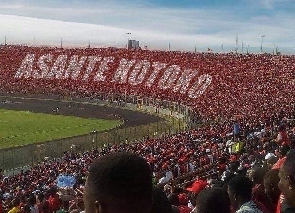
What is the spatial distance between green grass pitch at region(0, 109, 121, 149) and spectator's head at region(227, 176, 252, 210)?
103 feet

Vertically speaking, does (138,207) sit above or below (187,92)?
above

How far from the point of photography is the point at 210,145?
71.9 feet

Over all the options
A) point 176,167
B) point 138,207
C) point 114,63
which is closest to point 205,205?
point 138,207

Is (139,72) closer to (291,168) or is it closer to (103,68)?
(103,68)

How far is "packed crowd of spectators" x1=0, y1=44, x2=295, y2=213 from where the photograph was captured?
6.36 metres

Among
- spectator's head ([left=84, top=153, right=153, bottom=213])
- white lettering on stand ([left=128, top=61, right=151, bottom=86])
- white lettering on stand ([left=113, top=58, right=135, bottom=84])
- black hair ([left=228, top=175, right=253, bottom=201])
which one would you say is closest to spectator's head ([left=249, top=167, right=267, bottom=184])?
black hair ([left=228, top=175, right=253, bottom=201])

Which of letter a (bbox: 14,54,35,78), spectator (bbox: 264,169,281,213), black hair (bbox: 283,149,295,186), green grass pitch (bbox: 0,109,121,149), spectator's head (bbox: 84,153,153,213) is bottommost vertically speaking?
green grass pitch (bbox: 0,109,121,149)

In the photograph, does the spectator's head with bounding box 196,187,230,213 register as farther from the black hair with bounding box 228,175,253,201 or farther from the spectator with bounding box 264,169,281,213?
the spectator with bounding box 264,169,281,213

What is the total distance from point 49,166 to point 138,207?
22.1 metres

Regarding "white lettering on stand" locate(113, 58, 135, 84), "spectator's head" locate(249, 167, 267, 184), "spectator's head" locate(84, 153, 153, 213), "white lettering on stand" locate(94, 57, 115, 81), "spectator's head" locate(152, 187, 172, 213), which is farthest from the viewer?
"white lettering on stand" locate(94, 57, 115, 81)

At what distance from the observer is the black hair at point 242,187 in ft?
17.5

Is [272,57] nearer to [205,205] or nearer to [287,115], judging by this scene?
[287,115]

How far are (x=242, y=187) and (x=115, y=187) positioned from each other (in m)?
2.56

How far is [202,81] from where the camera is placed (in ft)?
A: 199
